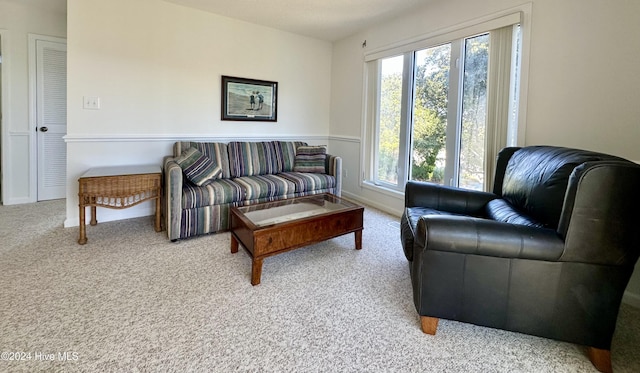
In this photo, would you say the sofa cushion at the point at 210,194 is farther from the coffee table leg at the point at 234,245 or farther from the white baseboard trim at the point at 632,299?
the white baseboard trim at the point at 632,299

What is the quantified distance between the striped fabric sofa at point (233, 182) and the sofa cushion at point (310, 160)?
0.02 m

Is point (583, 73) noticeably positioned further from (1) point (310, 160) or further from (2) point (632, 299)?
(1) point (310, 160)

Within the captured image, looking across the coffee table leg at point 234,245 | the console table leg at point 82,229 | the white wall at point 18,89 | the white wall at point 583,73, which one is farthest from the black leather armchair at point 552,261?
the white wall at point 18,89

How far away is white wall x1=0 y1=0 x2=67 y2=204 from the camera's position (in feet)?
11.9

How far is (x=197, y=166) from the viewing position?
304cm

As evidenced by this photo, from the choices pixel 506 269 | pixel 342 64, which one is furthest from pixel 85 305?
pixel 342 64

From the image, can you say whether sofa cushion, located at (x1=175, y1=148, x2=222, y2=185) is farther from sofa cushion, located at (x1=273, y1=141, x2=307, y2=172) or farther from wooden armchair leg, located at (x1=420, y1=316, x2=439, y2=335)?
wooden armchair leg, located at (x1=420, y1=316, x2=439, y2=335)

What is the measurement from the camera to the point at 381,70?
158 inches

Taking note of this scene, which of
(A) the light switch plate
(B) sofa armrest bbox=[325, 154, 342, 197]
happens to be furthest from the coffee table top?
(A) the light switch plate

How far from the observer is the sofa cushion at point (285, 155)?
156 inches

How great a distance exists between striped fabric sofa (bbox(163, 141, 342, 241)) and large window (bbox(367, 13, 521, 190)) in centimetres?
81

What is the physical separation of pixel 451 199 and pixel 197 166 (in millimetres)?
2319

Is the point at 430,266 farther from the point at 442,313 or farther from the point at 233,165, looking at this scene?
the point at 233,165

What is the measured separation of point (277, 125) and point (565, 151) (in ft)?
11.1
